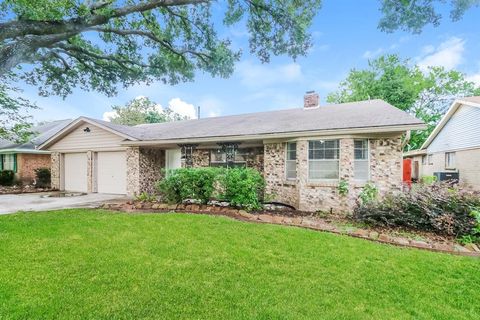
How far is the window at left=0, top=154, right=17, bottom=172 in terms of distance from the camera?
17141 mm

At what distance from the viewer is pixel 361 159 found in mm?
8586

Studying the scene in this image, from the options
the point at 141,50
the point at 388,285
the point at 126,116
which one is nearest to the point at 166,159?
the point at 141,50

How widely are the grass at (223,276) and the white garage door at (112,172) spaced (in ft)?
23.5

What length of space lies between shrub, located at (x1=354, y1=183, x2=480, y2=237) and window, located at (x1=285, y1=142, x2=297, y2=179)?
2.94 m

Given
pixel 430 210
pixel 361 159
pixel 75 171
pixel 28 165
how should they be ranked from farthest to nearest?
1. pixel 28 165
2. pixel 75 171
3. pixel 361 159
4. pixel 430 210

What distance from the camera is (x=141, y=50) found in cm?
1205

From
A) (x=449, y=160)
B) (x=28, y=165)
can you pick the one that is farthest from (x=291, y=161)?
(x=28, y=165)

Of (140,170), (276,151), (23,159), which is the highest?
(276,151)

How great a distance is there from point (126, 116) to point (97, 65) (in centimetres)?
2190

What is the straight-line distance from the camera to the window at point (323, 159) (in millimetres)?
8602

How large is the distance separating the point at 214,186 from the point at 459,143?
15802 millimetres

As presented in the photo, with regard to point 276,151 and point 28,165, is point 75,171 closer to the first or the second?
point 28,165

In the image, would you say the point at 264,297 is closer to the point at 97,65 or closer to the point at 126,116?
the point at 97,65

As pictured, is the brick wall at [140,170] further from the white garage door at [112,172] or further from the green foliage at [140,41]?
the green foliage at [140,41]
